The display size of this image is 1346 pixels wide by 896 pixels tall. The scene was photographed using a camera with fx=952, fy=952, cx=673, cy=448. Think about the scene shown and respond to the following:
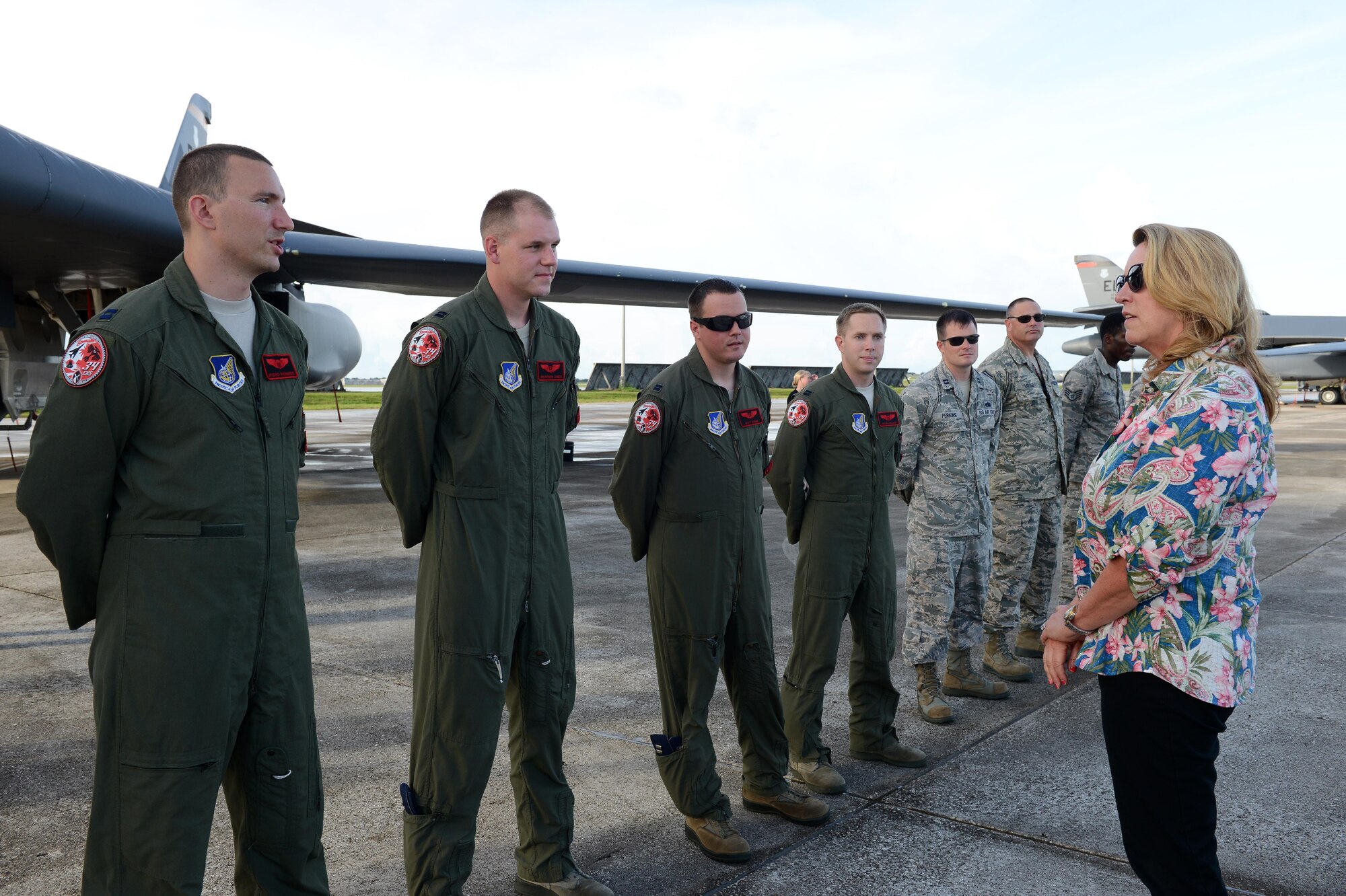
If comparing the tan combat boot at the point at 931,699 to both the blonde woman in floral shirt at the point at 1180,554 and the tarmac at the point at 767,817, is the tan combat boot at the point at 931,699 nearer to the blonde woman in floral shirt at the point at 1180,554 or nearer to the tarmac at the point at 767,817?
the tarmac at the point at 767,817

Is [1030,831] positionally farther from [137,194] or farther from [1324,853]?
[137,194]

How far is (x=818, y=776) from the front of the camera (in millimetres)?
3635

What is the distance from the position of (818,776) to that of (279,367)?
97.3 inches

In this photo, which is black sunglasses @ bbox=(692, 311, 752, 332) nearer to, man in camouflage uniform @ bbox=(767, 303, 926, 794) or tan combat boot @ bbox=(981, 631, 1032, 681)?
man in camouflage uniform @ bbox=(767, 303, 926, 794)

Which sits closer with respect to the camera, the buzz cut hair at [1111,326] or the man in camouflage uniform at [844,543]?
the man in camouflage uniform at [844,543]

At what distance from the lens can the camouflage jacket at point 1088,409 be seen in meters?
5.92

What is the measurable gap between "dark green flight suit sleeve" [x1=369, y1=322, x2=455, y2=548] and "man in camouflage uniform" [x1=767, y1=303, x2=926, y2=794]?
1669 mm

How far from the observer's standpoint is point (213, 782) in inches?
83.0

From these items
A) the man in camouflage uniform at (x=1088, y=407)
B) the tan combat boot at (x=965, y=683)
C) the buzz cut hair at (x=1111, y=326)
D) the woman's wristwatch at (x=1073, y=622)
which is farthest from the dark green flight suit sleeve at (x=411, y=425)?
the buzz cut hair at (x=1111, y=326)

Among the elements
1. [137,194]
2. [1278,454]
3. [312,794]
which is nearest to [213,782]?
[312,794]

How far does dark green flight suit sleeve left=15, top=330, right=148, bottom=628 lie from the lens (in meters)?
2.02

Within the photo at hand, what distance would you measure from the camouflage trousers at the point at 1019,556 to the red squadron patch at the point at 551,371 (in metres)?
3.12

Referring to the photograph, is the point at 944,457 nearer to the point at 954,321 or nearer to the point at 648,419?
the point at 954,321

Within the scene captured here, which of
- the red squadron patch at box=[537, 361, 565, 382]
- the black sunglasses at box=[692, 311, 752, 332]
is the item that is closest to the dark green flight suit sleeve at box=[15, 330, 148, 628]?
the red squadron patch at box=[537, 361, 565, 382]
